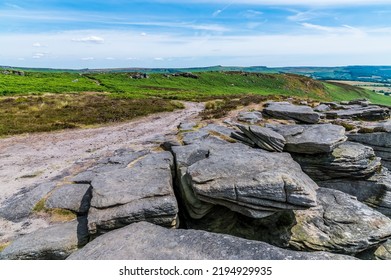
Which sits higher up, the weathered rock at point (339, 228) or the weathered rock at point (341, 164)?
the weathered rock at point (341, 164)

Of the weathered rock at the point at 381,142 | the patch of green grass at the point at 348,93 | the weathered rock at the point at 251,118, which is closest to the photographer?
the weathered rock at the point at 381,142

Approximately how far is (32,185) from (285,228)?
15999 mm

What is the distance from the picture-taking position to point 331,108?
37219 mm

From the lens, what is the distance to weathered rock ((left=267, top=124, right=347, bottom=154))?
733 inches

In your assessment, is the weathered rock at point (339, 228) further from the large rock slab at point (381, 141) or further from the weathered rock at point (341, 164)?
the large rock slab at point (381, 141)

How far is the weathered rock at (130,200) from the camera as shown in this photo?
11.9m

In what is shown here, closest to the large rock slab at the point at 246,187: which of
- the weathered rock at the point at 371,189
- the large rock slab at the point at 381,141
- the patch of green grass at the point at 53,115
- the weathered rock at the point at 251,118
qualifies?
the weathered rock at the point at 371,189

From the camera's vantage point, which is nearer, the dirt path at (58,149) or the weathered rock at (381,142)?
the dirt path at (58,149)

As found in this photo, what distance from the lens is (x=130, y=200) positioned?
12.8 m

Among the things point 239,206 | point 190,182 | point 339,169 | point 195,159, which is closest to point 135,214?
point 190,182

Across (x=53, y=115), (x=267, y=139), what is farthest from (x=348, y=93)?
(x=267, y=139)

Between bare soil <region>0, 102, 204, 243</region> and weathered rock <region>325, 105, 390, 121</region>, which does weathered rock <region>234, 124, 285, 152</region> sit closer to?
bare soil <region>0, 102, 204, 243</region>

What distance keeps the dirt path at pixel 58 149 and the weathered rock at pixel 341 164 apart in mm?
13387

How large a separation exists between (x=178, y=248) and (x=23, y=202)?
10.5 metres
